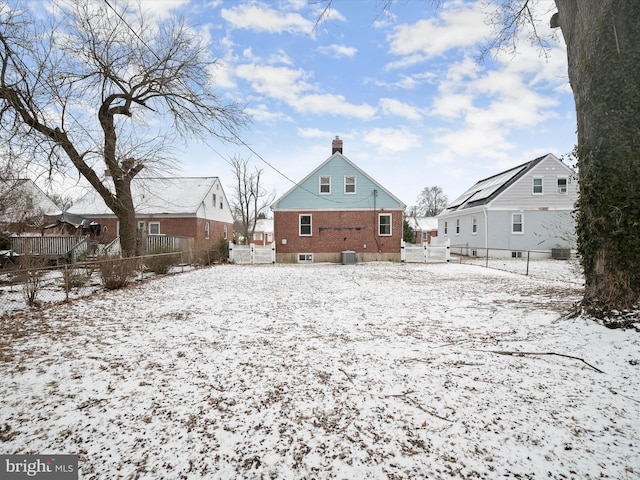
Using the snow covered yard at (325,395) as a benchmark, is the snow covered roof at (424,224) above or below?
above

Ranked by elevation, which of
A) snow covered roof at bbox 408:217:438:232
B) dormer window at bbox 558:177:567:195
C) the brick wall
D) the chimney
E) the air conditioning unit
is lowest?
the air conditioning unit

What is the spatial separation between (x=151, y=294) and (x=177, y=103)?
9.33 meters

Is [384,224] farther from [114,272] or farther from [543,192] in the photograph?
[114,272]

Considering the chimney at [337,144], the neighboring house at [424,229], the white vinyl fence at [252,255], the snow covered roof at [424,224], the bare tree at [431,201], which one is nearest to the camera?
the white vinyl fence at [252,255]

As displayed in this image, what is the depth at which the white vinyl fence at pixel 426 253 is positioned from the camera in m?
18.8

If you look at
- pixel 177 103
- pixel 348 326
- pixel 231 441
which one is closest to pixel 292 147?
pixel 177 103

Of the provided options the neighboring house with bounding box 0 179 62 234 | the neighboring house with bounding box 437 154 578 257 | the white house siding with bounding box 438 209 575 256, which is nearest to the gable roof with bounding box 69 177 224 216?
the neighboring house with bounding box 0 179 62 234

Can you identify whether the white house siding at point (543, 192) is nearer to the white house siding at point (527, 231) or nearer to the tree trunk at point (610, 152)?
the white house siding at point (527, 231)

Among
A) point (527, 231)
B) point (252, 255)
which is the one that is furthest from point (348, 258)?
point (527, 231)

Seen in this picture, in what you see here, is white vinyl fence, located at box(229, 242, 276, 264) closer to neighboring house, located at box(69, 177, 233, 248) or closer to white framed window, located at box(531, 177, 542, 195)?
neighboring house, located at box(69, 177, 233, 248)

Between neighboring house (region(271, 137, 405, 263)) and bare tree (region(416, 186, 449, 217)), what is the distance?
48.3 metres

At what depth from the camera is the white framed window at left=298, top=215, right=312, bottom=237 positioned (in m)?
19.8

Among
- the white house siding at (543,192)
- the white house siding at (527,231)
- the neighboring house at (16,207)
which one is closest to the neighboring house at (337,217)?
the white house siding at (527,231)

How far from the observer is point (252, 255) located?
1892 cm
